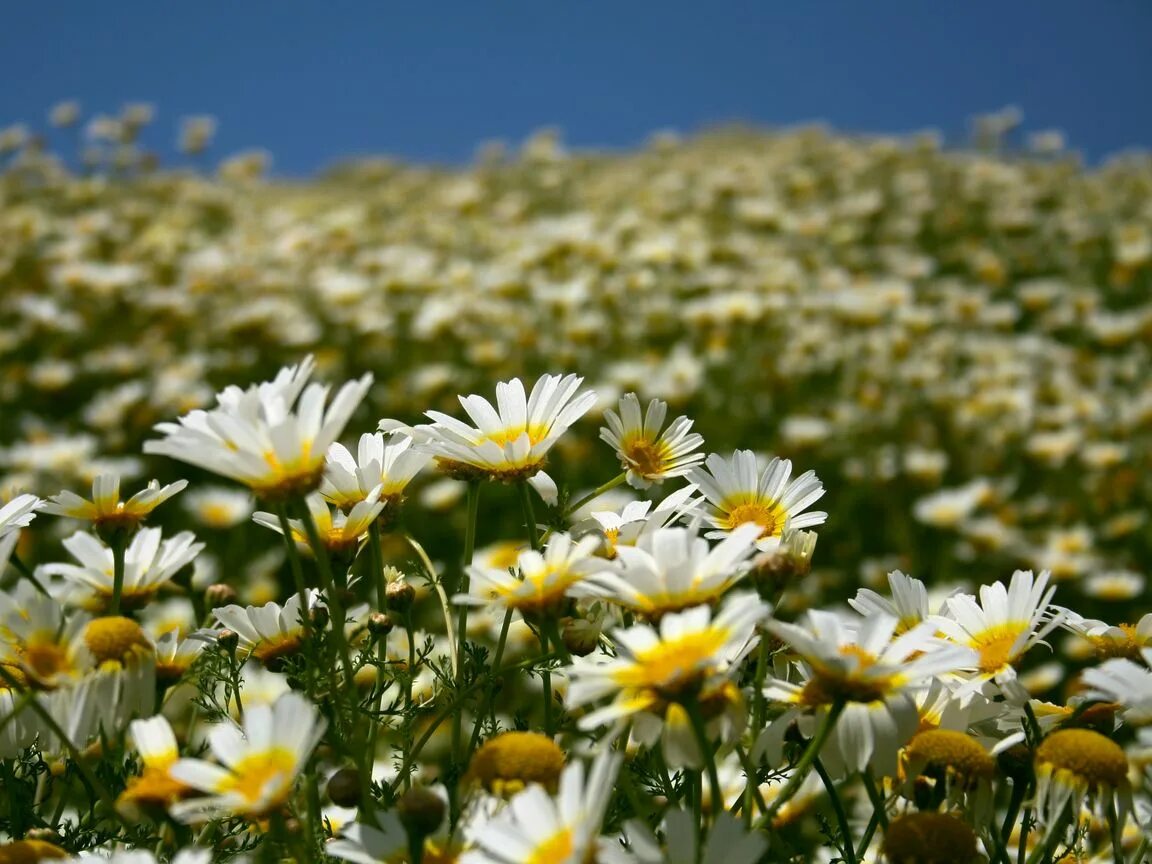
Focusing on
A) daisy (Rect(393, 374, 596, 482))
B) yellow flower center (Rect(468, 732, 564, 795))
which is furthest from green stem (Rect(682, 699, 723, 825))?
daisy (Rect(393, 374, 596, 482))

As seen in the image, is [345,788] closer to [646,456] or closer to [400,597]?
[400,597]

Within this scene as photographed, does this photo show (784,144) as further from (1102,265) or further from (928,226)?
(1102,265)

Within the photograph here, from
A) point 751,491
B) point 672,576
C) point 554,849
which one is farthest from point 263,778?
point 751,491

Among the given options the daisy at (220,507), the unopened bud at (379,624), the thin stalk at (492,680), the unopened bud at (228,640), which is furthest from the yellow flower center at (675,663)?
the daisy at (220,507)

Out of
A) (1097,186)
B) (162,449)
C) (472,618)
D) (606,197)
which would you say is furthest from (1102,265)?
(162,449)

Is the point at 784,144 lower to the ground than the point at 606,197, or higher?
higher
